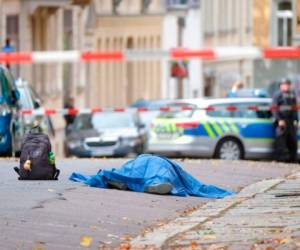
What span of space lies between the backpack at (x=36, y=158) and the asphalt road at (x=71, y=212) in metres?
0.18

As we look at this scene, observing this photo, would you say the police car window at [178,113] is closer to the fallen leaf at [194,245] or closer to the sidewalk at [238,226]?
the sidewalk at [238,226]

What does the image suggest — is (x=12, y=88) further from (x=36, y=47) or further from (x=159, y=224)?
(x=36, y=47)

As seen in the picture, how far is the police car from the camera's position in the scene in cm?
3469

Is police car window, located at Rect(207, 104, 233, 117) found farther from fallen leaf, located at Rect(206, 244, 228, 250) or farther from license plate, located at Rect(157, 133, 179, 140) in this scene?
fallen leaf, located at Rect(206, 244, 228, 250)

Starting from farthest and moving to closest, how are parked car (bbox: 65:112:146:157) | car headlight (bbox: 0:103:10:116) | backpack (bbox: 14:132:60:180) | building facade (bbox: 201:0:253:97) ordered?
building facade (bbox: 201:0:253:97), parked car (bbox: 65:112:146:157), car headlight (bbox: 0:103:10:116), backpack (bbox: 14:132:60:180)

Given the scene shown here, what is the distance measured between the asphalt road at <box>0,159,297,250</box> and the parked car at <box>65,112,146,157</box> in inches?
635

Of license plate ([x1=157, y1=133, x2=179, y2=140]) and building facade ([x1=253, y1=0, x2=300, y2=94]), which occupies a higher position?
building facade ([x1=253, y1=0, x2=300, y2=94])

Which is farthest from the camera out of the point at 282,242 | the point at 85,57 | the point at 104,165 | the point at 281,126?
the point at 85,57

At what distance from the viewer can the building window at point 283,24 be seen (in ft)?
211

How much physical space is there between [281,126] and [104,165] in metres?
11.5

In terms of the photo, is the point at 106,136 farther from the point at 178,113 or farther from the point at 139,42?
the point at 139,42

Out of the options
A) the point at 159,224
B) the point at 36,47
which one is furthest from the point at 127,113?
the point at 159,224

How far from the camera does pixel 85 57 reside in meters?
37.2

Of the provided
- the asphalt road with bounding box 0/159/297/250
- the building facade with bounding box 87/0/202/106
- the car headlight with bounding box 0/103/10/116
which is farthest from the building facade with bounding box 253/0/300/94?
the asphalt road with bounding box 0/159/297/250
